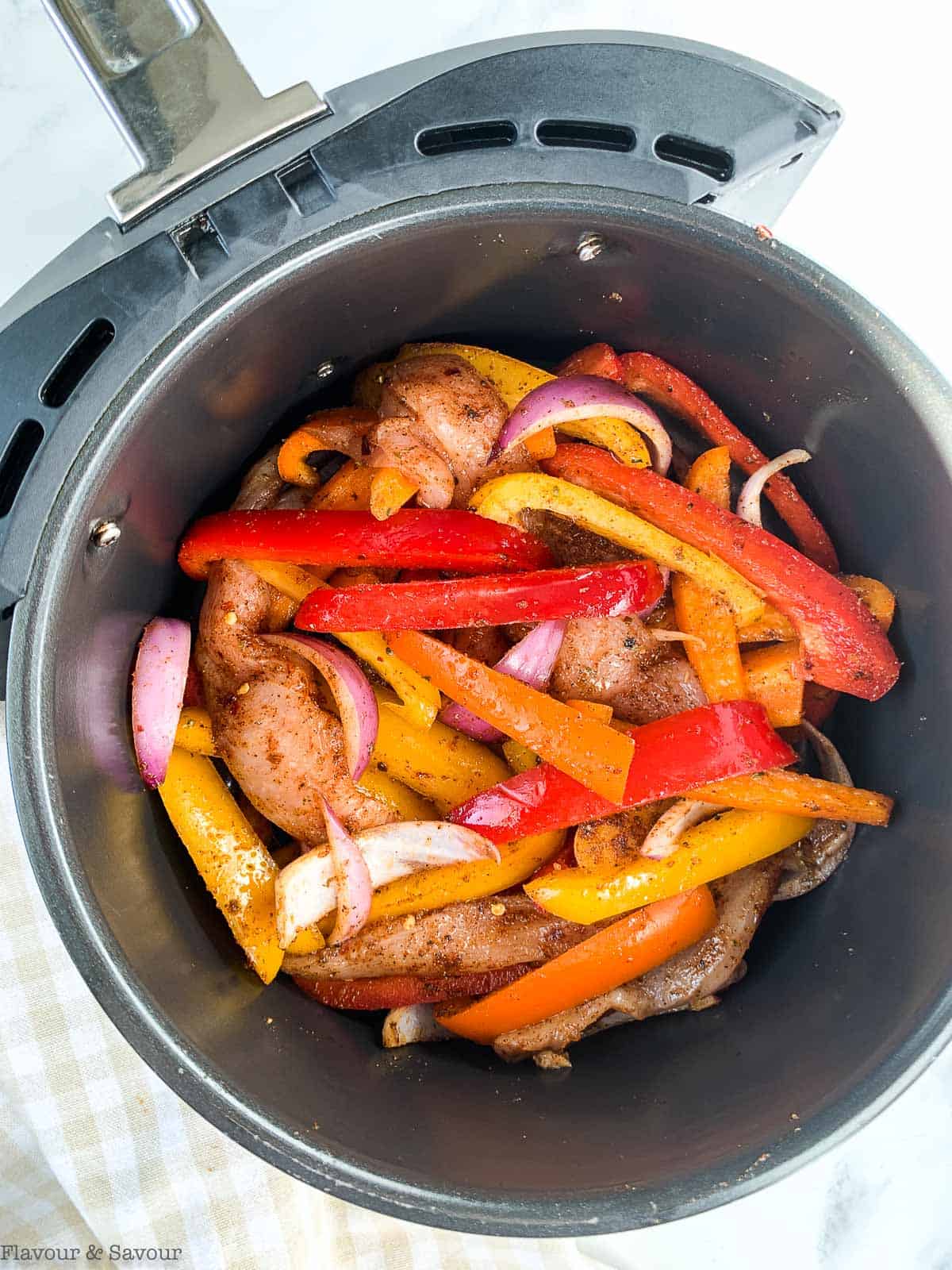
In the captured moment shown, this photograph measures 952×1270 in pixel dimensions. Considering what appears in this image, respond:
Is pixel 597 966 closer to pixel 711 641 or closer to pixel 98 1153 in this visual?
pixel 711 641

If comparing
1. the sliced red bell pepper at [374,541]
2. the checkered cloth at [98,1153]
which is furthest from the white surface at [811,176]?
the sliced red bell pepper at [374,541]

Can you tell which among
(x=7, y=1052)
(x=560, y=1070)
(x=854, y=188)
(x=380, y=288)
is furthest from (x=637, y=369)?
(x=7, y=1052)

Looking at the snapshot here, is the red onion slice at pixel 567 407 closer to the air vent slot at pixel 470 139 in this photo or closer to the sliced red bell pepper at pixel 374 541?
the sliced red bell pepper at pixel 374 541

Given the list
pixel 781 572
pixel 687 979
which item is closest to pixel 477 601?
pixel 781 572

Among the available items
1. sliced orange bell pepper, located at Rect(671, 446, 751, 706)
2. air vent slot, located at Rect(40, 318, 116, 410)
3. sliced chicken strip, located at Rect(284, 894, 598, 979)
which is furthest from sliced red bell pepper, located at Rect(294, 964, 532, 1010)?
air vent slot, located at Rect(40, 318, 116, 410)

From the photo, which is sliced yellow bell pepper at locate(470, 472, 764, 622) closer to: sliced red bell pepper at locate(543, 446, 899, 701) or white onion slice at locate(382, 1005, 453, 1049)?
sliced red bell pepper at locate(543, 446, 899, 701)
